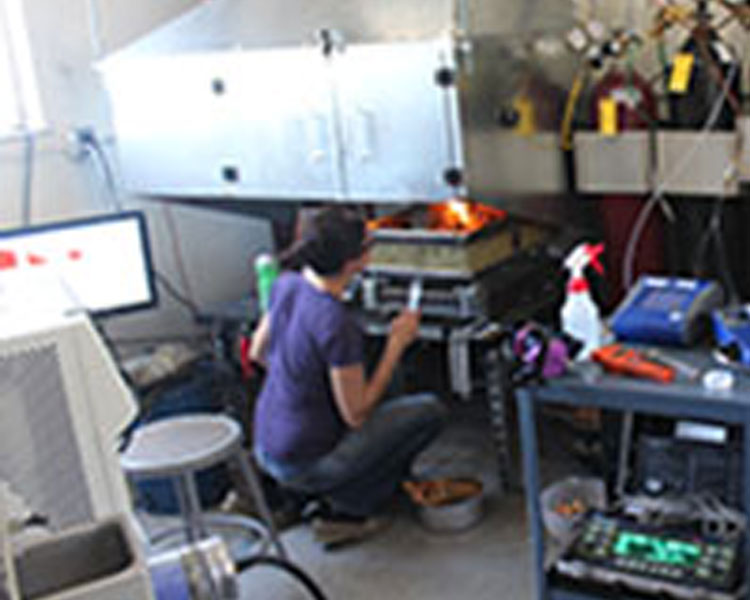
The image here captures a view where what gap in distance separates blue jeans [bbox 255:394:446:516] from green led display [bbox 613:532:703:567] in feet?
2.83

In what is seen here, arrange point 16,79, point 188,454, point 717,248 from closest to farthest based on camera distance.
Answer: point 188,454 → point 717,248 → point 16,79

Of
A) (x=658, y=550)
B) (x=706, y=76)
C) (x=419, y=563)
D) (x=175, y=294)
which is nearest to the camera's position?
(x=658, y=550)

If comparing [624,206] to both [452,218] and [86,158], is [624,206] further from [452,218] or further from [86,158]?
[86,158]

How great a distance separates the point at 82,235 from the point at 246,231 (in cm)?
95

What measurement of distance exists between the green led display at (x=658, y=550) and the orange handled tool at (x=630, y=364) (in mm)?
357

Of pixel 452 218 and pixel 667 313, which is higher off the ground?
pixel 452 218

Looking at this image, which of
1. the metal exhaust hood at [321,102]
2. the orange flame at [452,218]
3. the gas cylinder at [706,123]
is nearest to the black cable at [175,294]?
the metal exhaust hood at [321,102]

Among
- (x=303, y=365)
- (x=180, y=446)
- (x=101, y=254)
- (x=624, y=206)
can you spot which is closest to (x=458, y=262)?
(x=303, y=365)

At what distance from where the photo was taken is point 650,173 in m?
2.98

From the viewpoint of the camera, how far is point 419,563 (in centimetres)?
279

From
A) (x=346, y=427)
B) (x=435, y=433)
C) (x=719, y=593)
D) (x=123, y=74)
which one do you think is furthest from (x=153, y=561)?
(x=123, y=74)

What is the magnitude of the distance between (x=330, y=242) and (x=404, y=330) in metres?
0.36

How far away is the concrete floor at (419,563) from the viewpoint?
265 centimetres

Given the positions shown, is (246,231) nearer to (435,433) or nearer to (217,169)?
(217,169)
